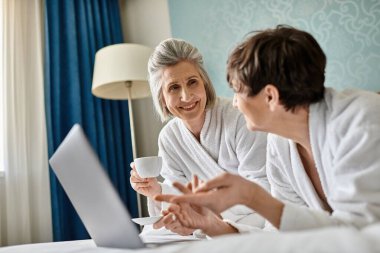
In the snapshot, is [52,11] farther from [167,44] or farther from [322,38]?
[322,38]

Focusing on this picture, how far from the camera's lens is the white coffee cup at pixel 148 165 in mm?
1245

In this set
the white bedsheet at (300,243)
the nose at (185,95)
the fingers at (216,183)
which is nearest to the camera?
the white bedsheet at (300,243)

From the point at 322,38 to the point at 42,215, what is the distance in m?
2.01

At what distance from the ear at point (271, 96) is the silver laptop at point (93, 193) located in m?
0.43

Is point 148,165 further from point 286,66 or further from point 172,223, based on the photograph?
point 286,66

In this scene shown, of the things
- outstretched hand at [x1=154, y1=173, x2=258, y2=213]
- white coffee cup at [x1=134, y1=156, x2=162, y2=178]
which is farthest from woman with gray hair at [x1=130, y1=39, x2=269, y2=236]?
outstretched hand at [x1=154, y1=173, x2=258, y2=213]

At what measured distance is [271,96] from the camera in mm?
975

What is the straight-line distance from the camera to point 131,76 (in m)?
2.56

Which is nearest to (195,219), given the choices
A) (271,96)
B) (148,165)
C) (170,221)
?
(170,221)

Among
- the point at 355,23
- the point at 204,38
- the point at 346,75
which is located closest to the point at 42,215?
the point at 204,38

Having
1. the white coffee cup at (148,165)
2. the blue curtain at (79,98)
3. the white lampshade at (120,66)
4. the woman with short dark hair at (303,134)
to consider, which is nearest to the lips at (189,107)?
the white coffee cup at (148,165)

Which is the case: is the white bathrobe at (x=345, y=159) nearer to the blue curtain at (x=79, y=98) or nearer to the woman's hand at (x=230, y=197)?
the woman's hand at (x=230, y=197)

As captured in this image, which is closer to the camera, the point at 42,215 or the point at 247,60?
the point at 247,60

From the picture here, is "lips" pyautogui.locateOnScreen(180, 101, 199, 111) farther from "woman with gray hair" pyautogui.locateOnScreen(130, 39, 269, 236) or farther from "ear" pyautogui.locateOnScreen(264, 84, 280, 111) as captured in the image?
"ear" pyautogui.locateOnScreen(264, 84, 280, 111)
